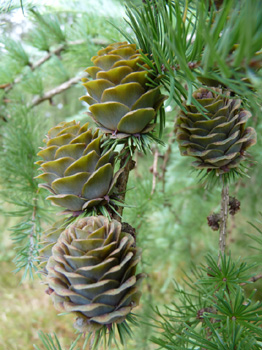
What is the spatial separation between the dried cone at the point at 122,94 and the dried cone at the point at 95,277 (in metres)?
0.11

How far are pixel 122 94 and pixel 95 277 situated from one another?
186mm

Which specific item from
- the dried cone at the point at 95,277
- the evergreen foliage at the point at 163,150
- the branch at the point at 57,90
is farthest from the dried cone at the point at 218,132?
the branch at the point at 57,90

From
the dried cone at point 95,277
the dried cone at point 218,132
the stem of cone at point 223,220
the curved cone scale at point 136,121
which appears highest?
the curved cone scale at point 136,121

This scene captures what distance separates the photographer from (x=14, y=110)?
67 centimetres

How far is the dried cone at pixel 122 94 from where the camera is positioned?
314 mm

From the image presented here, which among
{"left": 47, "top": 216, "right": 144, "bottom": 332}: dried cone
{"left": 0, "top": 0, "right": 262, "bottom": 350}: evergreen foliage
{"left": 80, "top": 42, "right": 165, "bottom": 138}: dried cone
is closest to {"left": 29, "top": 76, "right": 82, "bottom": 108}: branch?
{"left": 0, "top": 0, "right": 262, "bottom": 350}: evergreen foliage

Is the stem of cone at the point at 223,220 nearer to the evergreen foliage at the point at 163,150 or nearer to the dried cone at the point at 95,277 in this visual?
the evergreen foliage at the point at 163,150

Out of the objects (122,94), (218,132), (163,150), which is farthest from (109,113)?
(163,150)

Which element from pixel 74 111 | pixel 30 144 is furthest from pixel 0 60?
pixel 74 111

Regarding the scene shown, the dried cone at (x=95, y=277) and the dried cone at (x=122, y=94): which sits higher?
the dried cone at (x=122, y=94)

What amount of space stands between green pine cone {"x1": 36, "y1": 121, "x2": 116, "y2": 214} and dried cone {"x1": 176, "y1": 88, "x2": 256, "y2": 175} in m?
0.10

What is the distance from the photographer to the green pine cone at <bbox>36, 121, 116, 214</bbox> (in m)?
0.32

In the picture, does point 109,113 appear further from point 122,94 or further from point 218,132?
point 218,132

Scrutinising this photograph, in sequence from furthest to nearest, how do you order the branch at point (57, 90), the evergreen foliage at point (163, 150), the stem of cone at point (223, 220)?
the branch at point (57, 90) → the stem of cone at point (223, 220) → the evergreen foliage at point (163, 150)
